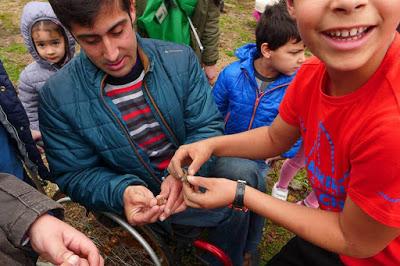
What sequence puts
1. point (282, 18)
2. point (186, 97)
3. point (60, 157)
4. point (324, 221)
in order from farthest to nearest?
point (282, 18)
point (186, 97)
point (60, 157)
point (324, 221)

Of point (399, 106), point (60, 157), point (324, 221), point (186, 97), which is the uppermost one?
point (399, 106)

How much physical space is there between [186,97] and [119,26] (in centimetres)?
54

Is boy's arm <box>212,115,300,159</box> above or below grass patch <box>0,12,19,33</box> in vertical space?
below

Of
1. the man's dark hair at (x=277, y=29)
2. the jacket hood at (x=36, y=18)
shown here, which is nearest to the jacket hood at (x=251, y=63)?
the man's dark hair at (x=277, y=29)

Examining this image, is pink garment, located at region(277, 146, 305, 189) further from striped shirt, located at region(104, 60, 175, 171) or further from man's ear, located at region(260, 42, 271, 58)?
striped shirt, located at region(104, 60, 175, 171)

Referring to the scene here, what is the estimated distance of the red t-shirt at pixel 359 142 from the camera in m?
1.09

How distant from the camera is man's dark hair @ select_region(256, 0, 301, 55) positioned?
8.14 feet

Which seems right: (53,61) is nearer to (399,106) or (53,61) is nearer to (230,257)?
(230,257)

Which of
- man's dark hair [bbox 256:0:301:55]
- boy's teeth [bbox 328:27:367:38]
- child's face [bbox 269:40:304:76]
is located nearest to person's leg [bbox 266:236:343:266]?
boy's teeth [bbox 328:27:367:38]

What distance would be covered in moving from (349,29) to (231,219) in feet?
4.27

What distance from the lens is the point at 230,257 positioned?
224 cm

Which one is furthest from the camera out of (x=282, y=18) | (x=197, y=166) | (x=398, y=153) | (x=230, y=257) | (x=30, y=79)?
(x=30, y=79)

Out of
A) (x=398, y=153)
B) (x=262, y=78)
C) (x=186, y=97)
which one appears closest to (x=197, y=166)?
(x=186, y=97)

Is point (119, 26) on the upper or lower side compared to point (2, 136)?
upper
